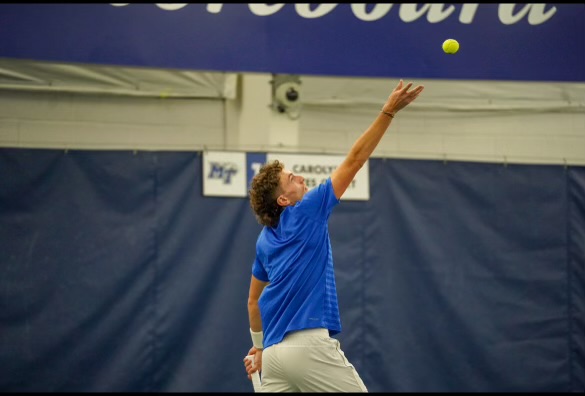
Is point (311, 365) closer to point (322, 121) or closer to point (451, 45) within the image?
point (451, 45)

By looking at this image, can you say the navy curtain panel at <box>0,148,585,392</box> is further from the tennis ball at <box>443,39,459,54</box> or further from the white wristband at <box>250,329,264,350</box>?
the white wristband at <box>250,329,264,350</box>

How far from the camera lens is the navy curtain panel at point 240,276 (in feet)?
24.7

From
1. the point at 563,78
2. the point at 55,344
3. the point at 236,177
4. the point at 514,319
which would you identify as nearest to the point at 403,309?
the point at 514,319

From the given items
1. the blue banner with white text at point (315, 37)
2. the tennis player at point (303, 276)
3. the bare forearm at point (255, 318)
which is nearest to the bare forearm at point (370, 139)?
the tennis player at point (303, 276)

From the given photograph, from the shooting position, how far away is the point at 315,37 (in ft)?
23.8

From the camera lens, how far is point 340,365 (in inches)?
181

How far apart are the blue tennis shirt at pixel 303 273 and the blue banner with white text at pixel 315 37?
8.86 feet

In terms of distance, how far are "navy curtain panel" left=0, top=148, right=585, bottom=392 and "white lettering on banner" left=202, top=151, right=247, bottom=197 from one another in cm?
9

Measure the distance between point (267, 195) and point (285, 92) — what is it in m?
3.43

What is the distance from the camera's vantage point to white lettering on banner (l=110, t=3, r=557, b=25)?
7180mm

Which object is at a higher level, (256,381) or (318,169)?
(318,169)

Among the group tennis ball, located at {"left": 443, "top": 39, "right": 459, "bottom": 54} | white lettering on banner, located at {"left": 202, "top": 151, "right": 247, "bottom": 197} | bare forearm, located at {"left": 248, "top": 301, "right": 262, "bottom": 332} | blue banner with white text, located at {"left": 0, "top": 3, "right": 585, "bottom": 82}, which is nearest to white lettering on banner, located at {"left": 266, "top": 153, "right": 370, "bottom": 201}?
white lettering on banner, located at {"left": 202, "top": 151, "right": 247, "bottom": 197}

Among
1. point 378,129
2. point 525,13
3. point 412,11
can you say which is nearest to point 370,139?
point 378,129

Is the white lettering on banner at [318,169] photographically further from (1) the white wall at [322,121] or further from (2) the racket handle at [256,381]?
(2) the racket handle at [256,381]
